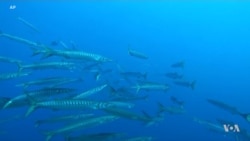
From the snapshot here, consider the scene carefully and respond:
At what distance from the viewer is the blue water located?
13.5 metres

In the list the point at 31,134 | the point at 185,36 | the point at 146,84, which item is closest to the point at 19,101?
the point at 146,84

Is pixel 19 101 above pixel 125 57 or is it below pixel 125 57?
above

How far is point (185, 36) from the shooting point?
16844 mm

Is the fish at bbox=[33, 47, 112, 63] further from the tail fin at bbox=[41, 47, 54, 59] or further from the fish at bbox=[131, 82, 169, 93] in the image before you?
the fish at bbox=[131, 82, 169, 93]

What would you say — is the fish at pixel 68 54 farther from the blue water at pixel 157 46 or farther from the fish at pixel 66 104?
the blue water at pixel 157 46

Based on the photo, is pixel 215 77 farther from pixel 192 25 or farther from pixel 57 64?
pixel 57 64

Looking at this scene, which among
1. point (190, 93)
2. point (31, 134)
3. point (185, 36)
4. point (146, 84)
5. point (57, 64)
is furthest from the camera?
point (185, 36)

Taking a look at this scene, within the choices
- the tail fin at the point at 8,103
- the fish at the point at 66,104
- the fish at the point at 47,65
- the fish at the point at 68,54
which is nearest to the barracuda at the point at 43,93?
the tail fin at the point at 8,103

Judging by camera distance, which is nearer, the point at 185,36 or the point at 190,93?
the point at 190,93

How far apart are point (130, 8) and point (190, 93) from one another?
169 inches

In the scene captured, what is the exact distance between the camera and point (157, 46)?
16.0m

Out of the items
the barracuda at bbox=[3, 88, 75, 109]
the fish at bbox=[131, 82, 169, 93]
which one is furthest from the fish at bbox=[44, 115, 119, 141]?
the fish at bbox=[131, 82, 169, 93]

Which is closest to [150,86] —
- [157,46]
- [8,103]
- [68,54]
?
[68,54]

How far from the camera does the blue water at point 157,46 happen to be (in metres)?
13.5
